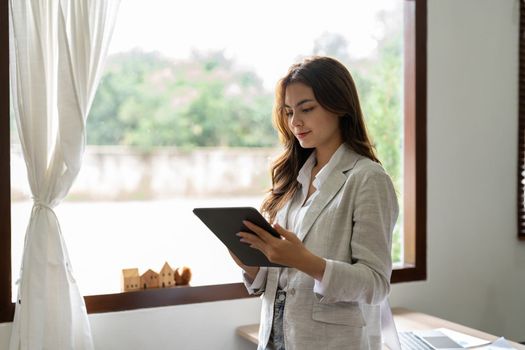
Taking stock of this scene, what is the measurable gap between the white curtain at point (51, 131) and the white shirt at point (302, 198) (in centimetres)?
79

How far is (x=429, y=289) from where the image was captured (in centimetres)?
318

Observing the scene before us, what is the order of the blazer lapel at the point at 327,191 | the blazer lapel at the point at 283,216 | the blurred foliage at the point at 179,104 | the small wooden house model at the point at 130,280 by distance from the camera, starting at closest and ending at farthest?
1. the blazer lapel at the point at 327,191
2. the blazer lapel at the point at 283,216
3. the small wooden house model at the point at 130,280
4. the blurred foliage at the point at 179,104

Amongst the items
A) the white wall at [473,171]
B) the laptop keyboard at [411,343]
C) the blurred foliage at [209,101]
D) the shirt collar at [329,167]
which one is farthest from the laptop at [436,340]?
the shirt collar at [329,167]

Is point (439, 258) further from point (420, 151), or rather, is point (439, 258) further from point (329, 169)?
point (329, 169)

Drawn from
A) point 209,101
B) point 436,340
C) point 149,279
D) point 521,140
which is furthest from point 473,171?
point 149,279

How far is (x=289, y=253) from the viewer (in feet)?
5.03

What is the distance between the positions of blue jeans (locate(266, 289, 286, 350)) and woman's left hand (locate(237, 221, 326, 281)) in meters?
0.26

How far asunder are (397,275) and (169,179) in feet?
4.02

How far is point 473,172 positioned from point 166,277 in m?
1.71

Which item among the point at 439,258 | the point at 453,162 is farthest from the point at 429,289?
the point at 453,162

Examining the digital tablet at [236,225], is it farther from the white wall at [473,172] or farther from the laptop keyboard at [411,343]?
the white wall at [473,172]

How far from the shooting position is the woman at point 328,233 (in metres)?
1.57

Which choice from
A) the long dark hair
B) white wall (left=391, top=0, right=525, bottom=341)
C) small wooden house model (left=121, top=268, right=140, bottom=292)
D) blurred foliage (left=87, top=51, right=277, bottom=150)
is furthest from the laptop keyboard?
blurred foliage (left=87, top=51, right=277, bottom=150)

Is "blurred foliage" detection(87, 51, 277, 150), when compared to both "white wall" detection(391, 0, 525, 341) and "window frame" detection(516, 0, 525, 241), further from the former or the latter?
"window frame" detection(516, 0, 525, 241)
